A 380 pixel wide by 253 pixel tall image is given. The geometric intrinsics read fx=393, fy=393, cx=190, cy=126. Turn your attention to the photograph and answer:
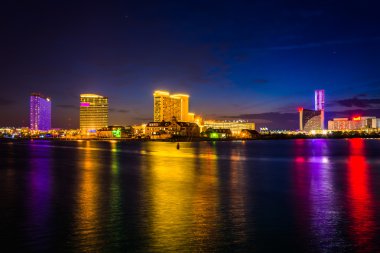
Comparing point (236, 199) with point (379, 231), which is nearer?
point (379, 231)

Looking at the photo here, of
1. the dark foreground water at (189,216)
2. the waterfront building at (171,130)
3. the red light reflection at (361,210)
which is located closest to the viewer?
the dark foreground water at (189,216)

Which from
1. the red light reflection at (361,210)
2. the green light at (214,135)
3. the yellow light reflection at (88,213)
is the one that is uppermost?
the green light at (214,135)

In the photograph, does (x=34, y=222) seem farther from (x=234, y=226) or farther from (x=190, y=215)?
(x=234, y=226)

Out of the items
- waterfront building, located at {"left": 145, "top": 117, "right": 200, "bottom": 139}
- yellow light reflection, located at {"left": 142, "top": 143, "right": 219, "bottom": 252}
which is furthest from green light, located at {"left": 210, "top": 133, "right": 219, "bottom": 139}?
yellow light reflection, located at {"left": 142, "top": 143, "right": 219, "bottom": 252}

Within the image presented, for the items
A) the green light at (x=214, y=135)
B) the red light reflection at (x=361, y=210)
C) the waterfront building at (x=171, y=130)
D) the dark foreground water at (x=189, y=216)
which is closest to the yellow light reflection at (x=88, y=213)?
the dark foreground water at (x=189, y=216)

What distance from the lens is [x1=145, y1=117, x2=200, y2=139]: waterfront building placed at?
16962 centimetres

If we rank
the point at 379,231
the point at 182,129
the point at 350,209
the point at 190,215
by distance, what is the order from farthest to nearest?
1. the point at 182,129
2. the point at 350,209
3. the point at 190,215
4. the point at 379,231

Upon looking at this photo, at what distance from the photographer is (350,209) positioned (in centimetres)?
1552

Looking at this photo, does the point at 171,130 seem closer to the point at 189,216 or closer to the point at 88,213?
the point at 88,213

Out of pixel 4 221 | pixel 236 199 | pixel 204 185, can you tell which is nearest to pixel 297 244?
pixel 236 199

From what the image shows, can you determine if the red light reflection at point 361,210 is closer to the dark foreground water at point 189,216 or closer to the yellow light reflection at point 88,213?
the dark foreground water at point 189,216

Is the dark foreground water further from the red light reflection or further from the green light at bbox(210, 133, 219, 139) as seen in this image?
the green light at bbox(210, 133, 219, 139)

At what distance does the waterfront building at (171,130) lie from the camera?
6678 inches

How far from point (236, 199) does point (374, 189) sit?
831 cm
